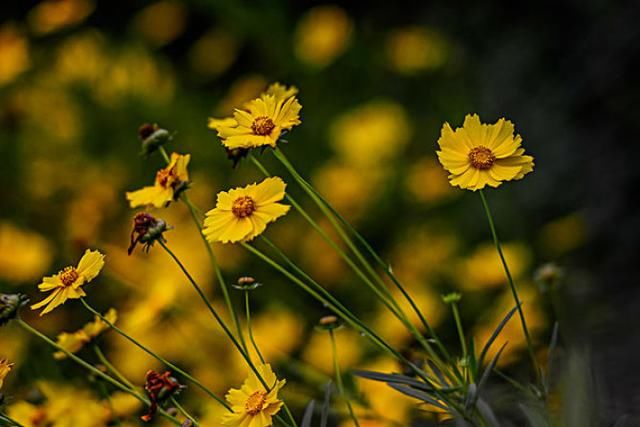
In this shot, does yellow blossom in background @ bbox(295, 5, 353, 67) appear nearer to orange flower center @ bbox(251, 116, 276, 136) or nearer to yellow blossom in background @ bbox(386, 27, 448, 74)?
yellow blossom in background @ bbox(386, 27, 448, 74)

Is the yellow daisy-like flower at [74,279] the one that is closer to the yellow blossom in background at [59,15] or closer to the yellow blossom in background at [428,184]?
the yellow blossom in background at [428,184]

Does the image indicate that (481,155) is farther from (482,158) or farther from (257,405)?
(257,405)

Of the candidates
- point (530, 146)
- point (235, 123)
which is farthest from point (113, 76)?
point (235, 123)

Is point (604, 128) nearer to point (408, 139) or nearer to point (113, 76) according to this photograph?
point (408, 139)

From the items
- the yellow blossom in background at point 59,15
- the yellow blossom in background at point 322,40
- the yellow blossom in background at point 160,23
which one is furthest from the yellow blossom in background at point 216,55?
the yellow blossom in background at point 59,15

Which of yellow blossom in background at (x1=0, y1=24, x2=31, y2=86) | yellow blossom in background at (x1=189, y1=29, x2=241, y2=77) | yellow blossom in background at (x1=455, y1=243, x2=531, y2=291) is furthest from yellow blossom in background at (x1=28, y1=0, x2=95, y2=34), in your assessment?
yellow blossom in background at (x1=455, y1=243, x2=531, y2=291)

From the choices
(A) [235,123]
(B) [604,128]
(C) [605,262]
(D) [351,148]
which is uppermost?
(B) [604,128]
